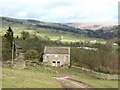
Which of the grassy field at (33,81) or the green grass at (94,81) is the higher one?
the grassy field at (33,81)

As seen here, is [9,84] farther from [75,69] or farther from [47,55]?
[47,55]

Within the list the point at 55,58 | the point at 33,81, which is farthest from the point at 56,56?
the point at 33,81

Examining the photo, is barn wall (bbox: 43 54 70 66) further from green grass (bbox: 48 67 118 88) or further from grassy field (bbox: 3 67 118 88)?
grassy field (bbox: 3 67 118 88)

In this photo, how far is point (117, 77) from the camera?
61.5 metres

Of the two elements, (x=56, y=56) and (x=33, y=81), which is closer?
(x=33, y=81)

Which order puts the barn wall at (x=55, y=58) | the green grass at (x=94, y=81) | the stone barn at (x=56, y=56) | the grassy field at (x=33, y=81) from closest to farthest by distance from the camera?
the grassy field at (x=33, y=81), the green grass at (x=94, y=81), the barn wall at (x=55, y=58), the stone barn at (x=56, y=56)

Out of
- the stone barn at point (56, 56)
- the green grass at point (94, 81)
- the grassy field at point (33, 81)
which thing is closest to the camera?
the grassy field at point (33, 81)

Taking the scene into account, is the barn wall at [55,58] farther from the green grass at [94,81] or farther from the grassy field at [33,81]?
the grassy field at [33,81]

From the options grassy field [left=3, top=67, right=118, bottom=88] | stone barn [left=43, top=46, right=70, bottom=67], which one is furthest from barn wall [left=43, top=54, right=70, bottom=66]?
grassy field [left=3, top=67, right=118, bottom=88]

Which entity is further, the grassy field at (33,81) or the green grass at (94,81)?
the green grass at (94,81)

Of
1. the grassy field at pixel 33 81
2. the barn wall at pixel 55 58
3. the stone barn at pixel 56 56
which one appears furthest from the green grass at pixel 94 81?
the stone barn at pixel 56 56

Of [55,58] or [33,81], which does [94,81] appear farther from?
[55,58]

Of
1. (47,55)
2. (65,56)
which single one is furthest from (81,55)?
(47,55)

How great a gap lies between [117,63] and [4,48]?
33.5 m
